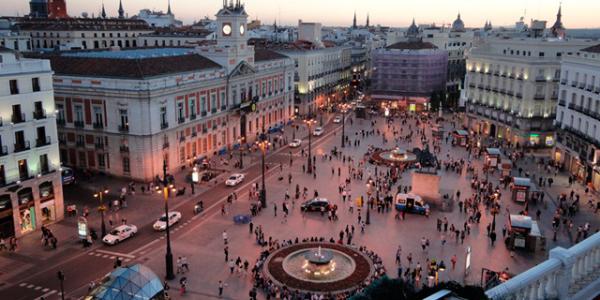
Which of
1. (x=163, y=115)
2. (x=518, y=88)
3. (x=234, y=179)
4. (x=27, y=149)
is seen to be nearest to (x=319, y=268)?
(x=234, y=179)

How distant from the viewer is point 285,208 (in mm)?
43125

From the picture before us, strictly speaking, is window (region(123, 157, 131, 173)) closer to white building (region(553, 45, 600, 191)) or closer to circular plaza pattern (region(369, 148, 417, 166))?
circular plaza pattern (region(369, 148, 417, 166))

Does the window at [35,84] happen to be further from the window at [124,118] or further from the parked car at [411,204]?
the parked car at [411,204]

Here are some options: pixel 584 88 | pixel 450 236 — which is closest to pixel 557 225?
pixel 450 236

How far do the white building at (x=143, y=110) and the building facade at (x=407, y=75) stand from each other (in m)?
48.1

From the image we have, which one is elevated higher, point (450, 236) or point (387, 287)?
point (387, 287)

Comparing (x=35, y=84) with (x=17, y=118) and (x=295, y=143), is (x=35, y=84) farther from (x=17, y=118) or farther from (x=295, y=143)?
(x=295, y=143)

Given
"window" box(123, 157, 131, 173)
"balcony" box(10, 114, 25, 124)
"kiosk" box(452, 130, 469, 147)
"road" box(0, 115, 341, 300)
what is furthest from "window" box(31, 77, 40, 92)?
"kiosk" box(452, 130, 469, 147)

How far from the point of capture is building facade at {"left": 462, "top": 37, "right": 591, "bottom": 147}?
221ft

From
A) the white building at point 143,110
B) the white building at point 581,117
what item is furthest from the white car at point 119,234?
the white building at point 581,117

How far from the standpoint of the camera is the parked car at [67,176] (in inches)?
1935

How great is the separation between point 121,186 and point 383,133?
138ft

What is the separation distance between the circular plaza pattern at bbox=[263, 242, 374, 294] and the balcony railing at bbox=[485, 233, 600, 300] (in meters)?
17.5

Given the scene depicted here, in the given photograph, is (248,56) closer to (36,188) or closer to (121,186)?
(121,186)
